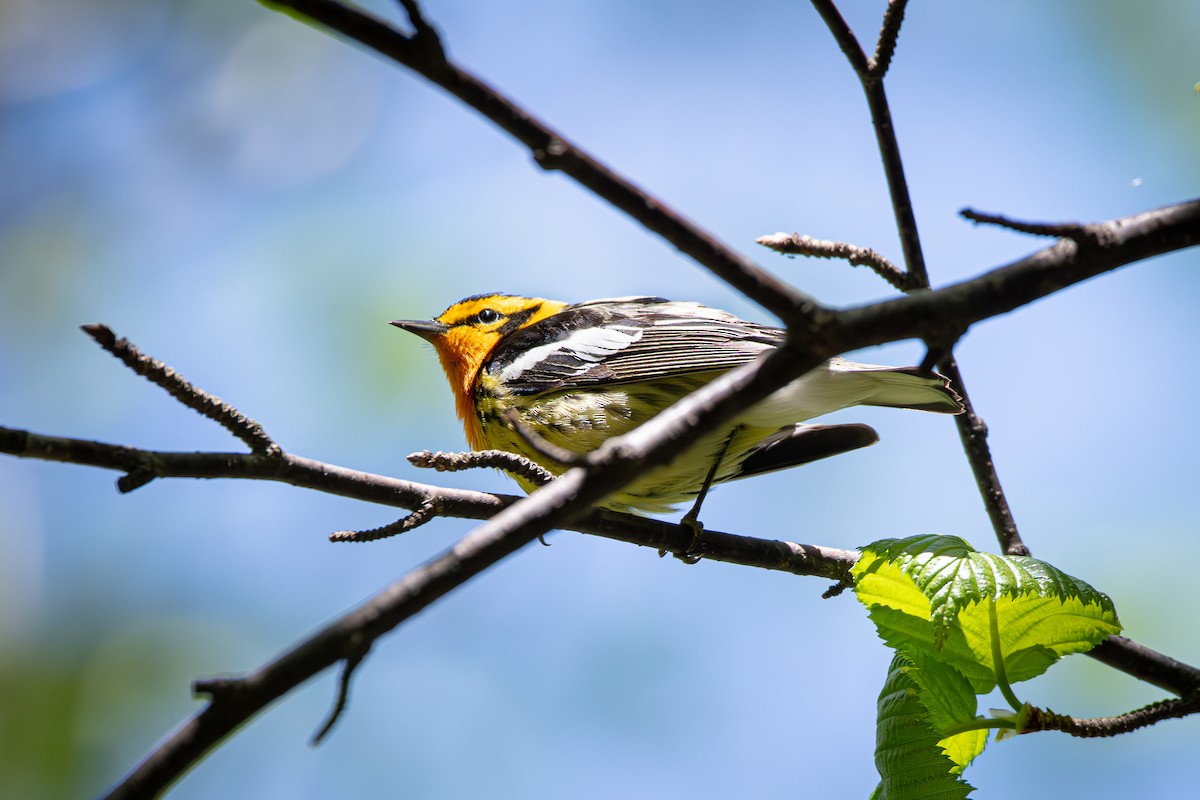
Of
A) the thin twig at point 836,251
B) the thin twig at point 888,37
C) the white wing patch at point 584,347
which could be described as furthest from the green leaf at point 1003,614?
the white wing patch at point 584,347

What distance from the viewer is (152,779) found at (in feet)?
3.68

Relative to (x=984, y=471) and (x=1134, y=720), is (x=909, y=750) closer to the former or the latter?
(x=1134, y=720)

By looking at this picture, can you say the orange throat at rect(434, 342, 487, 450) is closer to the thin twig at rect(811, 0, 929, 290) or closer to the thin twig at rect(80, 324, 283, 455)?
the thin twig at rect(811, 0, 929, 290)

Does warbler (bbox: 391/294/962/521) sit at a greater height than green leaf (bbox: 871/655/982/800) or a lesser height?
greater

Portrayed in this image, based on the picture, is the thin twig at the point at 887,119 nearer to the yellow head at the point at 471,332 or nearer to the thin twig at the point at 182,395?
the thin twig at the point at 182,395

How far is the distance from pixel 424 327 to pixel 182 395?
340 cm

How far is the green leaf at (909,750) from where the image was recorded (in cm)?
206

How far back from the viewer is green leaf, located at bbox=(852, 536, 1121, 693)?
1.97m

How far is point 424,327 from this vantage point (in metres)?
5.18

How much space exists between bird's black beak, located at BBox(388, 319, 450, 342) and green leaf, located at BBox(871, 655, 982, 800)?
11.3 feet

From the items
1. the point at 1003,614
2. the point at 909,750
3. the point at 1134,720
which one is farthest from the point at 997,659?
the point at 1134,720

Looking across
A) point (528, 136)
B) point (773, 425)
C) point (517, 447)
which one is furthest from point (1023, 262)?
point (517, 447)

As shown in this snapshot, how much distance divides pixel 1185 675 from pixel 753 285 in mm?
1659

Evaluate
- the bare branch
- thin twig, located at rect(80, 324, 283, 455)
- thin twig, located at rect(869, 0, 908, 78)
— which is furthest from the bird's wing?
thin twig, located at rect(80, 324, 283, 455)
